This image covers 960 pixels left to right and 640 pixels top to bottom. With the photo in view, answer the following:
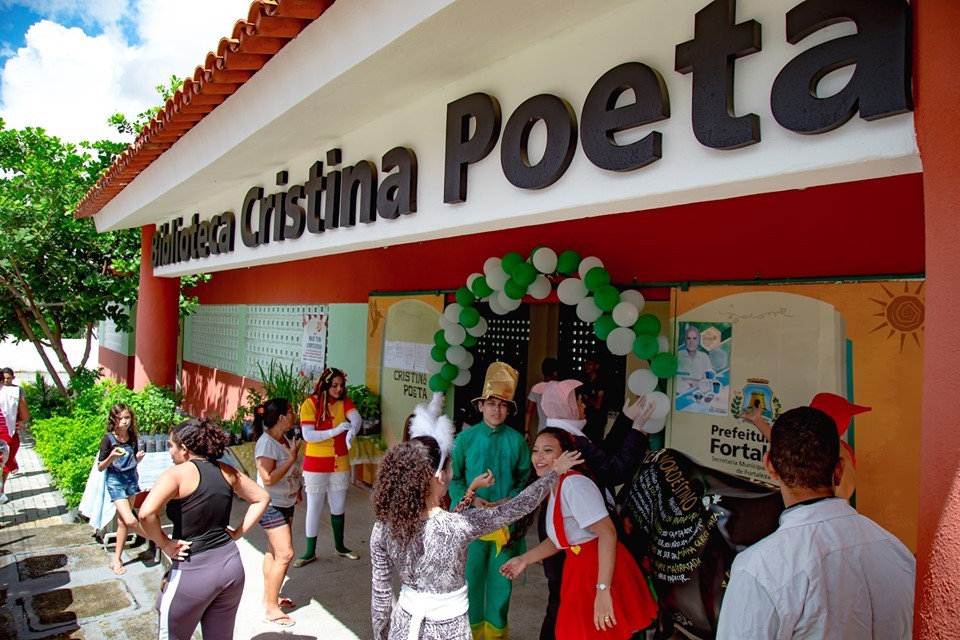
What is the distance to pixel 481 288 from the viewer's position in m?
5.80

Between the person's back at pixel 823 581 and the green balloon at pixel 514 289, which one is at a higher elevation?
the green balloon at pixel 514 289

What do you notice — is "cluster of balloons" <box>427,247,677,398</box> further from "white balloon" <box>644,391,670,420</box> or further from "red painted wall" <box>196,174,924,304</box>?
"red painted wall" <box>196,174,924,304</box>

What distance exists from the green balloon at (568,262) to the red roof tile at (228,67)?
263 centimetres

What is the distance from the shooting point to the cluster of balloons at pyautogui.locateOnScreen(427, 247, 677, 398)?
4625mm

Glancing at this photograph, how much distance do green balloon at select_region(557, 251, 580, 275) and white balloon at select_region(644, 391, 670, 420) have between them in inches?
50.6

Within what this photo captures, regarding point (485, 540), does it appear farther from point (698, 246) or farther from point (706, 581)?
point (698, 246)

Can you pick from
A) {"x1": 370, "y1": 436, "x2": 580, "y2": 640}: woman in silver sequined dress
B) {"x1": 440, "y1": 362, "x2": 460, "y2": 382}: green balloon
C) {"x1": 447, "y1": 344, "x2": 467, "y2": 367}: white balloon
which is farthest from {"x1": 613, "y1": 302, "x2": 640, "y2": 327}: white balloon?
{"x1": 370, "y1": 436, "x2": 580, "y2": 640}: woman in silver sequined dress

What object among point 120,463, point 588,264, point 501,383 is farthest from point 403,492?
point 120,463

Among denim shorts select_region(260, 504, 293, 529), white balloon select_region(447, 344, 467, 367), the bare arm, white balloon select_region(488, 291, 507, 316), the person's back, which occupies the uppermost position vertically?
white balloon select_region(488, 291, 507, 316)

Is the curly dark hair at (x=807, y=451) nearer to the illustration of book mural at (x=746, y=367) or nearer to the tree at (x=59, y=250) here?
the illustration of book mural at (x=746, y=367)

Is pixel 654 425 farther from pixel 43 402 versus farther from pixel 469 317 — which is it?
pixel 43 402

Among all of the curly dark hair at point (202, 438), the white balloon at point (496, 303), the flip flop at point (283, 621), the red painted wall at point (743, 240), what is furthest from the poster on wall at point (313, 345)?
the curly dark hair at point (202, 438)

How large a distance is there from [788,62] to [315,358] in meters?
8.05

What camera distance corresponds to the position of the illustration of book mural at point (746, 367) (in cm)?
396
